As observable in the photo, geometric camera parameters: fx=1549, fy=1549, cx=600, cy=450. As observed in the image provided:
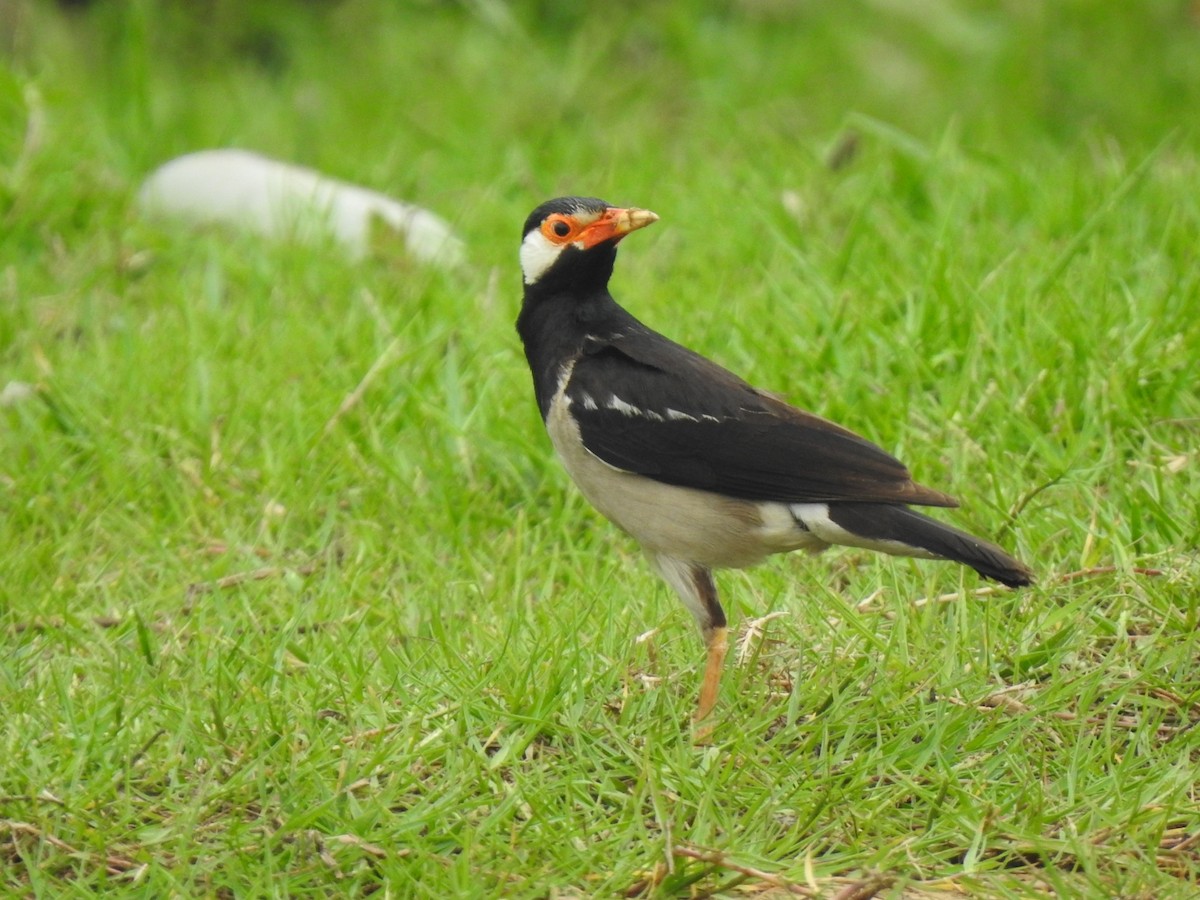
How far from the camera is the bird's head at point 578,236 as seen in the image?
14.6 feet

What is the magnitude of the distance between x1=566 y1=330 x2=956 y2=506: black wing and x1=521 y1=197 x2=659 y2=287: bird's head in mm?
288

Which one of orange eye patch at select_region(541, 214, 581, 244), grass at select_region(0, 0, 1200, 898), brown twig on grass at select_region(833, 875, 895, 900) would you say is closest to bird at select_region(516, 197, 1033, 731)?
orange eye patch at select_region(541, 214, 581, 244)

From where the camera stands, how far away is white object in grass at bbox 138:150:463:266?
6949 mm

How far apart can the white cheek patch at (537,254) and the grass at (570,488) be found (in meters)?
0.89

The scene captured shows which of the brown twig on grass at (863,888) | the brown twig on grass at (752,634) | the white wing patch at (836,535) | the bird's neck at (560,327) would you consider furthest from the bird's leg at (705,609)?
the brown twig on grass at (863,888)

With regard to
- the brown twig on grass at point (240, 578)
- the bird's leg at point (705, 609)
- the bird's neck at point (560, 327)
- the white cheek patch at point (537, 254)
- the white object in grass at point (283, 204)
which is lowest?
the brown twig on grass at point (240, 578)

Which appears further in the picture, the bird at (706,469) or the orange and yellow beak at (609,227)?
the orange and yellow beak at (609,227)

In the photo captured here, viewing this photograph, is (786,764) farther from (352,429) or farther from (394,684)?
(352,429)

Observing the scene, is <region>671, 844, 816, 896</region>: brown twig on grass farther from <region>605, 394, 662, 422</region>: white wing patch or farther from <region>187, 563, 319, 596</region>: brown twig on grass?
<region>187, 563, 319, 596</region>: brown twig on grass

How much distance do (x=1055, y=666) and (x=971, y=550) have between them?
526 millimetres

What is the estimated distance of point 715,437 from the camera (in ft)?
13.5

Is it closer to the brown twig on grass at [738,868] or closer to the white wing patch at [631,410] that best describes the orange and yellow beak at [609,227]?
the white wing patch at [631,410]

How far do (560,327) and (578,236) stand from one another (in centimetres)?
27

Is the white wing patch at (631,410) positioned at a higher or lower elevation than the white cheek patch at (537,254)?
lower
